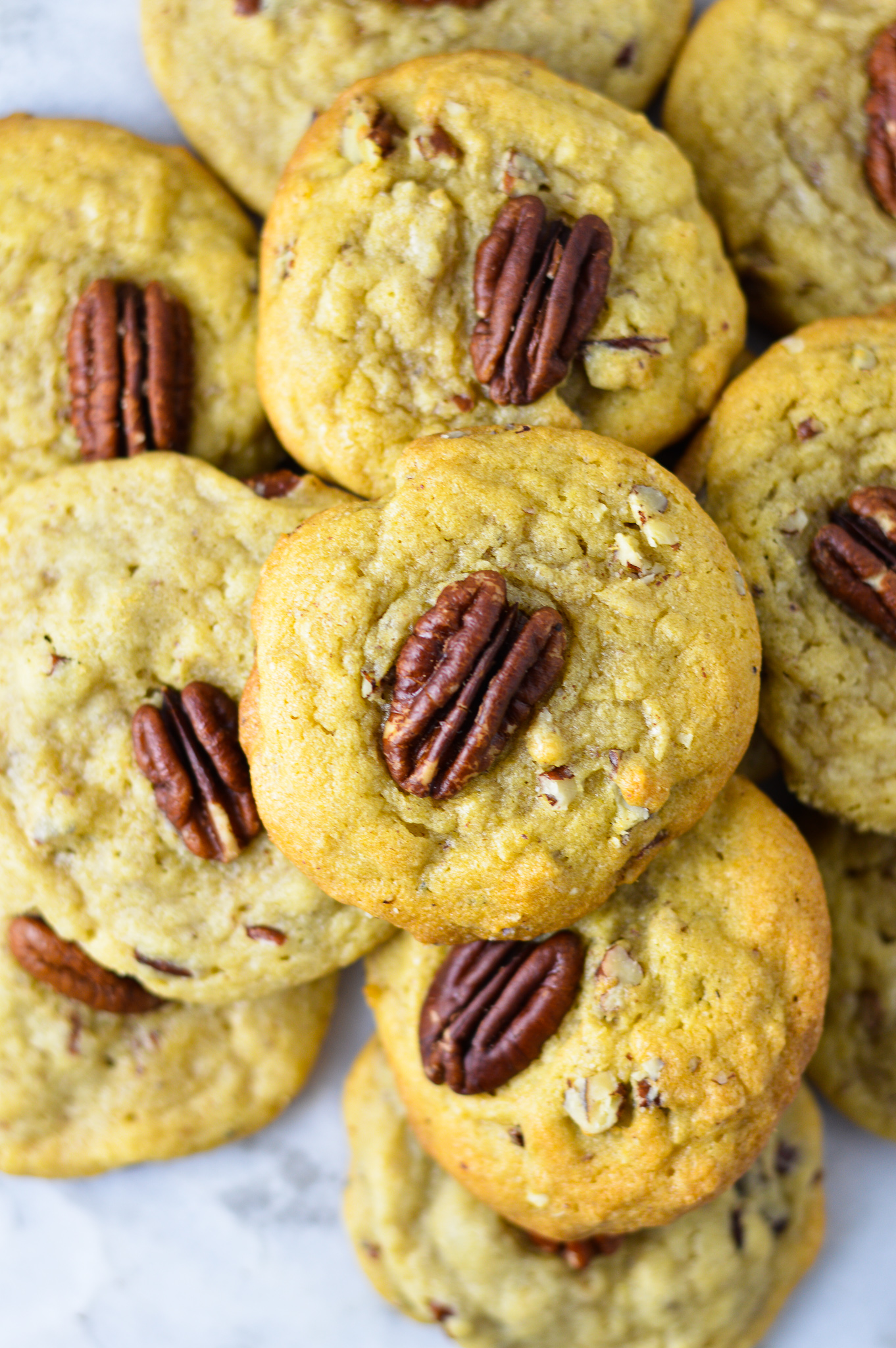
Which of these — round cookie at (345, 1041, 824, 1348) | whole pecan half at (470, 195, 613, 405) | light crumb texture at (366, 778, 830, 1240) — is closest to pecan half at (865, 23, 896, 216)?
whole pecan half at (470, 195, 613, 405)

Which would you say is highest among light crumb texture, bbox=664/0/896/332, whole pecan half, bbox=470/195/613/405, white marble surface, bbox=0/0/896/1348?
light crumb texture, bbox=664/0/896/332

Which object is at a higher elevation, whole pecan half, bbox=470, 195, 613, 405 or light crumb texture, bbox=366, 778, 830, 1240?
whole pecan half, bbox=470, 195, 613, 405

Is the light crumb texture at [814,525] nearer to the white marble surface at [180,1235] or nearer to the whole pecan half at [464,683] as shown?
the whole pecan half at [464,683]

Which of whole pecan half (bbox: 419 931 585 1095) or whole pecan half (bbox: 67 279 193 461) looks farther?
whole pecan half (bbox: 67 279 193 461)

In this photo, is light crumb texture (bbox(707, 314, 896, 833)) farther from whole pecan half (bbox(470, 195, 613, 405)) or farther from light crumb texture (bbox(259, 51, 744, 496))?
whole pecan half (bbox(470, 195, 613, 405))

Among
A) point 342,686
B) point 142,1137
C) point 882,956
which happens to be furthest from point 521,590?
point 142,1137

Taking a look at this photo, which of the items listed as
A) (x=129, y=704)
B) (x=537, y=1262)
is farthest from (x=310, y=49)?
(x=537, y=1262)

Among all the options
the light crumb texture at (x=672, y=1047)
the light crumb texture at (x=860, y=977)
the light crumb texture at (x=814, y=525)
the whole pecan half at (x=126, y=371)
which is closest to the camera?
the light crumb texture at (x=672, y=1047)

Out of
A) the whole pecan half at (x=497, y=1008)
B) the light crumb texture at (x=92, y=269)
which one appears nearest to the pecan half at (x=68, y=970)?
the whole pecan half at (x=497, y=1008)
